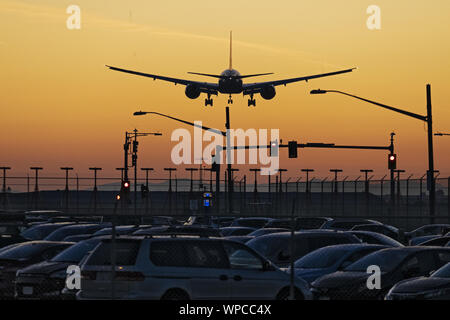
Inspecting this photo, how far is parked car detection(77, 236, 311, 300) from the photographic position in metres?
15.5

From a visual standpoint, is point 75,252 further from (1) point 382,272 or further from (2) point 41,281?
(1) point 382,272

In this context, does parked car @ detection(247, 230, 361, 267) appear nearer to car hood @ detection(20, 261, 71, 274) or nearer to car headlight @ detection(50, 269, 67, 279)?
car hood @ detection(20, 261, 71, 274)

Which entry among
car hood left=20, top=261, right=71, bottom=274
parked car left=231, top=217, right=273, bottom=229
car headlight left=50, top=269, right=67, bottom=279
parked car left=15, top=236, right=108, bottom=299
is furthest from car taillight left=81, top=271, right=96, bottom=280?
parked car left=231, top=217, right=273, bottom=229

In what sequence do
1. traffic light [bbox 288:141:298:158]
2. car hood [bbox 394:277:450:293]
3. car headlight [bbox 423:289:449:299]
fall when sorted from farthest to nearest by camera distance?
traffic light [bbox 288:141:298:158]
car hood [bbox 394:277:450:293]
car headlight [bbox 423:289:449:299]

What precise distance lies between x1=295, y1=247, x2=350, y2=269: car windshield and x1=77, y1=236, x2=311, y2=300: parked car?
121 inches

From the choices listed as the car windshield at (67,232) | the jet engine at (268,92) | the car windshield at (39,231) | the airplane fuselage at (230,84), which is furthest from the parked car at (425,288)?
the jet engine at (268,92)

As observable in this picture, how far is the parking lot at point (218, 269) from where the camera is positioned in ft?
51.5

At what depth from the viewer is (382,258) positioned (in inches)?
748

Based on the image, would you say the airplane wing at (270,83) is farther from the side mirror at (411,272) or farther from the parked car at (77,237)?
the side mirror at (411,272)

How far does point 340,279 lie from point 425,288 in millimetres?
2169

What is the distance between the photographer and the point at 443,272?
17.2 m

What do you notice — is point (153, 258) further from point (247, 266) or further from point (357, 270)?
point (357, 270)

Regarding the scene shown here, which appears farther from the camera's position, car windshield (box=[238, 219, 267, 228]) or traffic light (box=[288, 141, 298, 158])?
traffic light (box=[288, 141, 298, 158])
